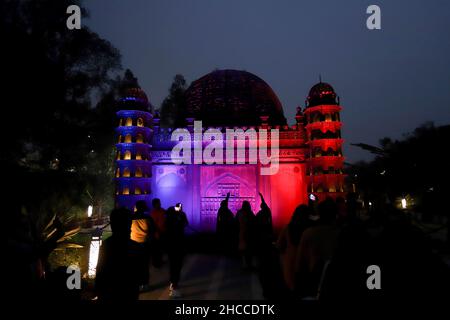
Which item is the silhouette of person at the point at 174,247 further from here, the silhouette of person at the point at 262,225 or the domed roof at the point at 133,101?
the domed roof at the point at 133,101

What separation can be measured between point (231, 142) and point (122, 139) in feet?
24.3

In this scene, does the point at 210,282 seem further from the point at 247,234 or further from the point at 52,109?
the point at 52,109

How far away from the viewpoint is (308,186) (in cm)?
1947

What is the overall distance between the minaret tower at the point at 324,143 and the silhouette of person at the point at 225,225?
9345 millimetres

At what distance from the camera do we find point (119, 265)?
344cm

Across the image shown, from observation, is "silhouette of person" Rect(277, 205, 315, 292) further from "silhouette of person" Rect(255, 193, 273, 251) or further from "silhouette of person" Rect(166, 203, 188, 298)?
"silhouette of person" Rect(255, 193, 273, 251)

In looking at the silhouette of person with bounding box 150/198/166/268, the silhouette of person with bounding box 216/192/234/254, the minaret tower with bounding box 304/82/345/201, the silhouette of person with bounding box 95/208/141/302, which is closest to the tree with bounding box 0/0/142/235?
the silhouette of person with bounding box 95/208/141/302

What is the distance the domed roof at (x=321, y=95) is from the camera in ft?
66.2

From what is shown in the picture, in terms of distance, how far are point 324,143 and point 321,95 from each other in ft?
11.1

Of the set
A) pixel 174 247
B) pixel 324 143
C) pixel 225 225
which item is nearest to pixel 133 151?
pixel 225 225

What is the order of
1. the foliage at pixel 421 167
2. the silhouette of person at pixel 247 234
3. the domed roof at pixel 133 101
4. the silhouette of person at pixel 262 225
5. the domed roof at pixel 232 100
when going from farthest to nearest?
the domed roof at pixel 232 100, the domed roof at pixel 133 101, the silhouette of person at pixel 262 225, the silhouette of person at pixel 247 234, the foliage at pixel 421 167

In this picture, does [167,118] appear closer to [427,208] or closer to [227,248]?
[227,248]

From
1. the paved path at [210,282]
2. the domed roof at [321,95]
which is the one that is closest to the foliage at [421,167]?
the paved path at [210,282]

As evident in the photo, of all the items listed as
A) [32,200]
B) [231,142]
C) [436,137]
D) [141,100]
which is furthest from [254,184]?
[436,137]
